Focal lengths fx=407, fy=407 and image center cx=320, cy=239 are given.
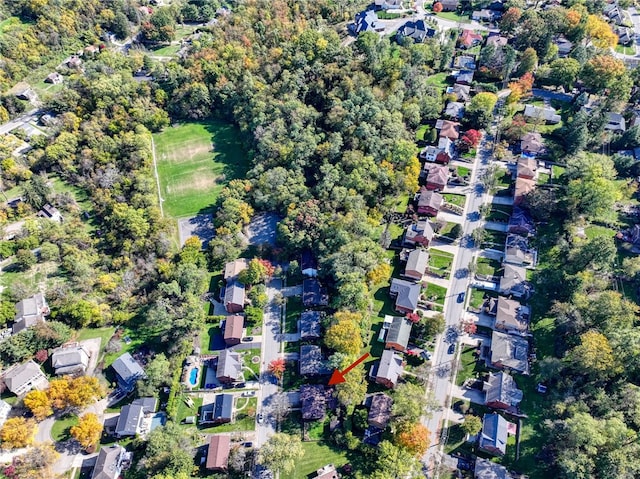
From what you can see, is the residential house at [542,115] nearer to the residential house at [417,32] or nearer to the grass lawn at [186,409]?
the residential house at [417,32]

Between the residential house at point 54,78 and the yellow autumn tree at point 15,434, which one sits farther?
the residential house at point 54,78

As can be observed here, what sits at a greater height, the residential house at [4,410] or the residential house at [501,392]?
the residential house at [501,392]

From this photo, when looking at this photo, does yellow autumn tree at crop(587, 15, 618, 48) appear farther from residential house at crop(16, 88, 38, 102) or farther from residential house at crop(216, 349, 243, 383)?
residential house at crop(16, 88, 38, 102)

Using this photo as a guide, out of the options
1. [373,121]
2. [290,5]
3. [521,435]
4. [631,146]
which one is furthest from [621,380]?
[290,5]

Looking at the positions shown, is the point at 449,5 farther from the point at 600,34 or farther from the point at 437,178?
the point at 437,178

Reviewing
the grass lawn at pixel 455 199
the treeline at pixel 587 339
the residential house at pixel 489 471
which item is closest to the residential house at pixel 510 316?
the treeline at pixel 587 339

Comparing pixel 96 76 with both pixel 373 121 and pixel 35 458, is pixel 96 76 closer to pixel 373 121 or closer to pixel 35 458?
pixel 373 121

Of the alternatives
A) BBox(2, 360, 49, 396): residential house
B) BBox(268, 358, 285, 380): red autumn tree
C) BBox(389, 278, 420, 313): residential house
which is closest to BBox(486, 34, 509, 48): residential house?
BBox(389, 278, 420, 313): residential house
